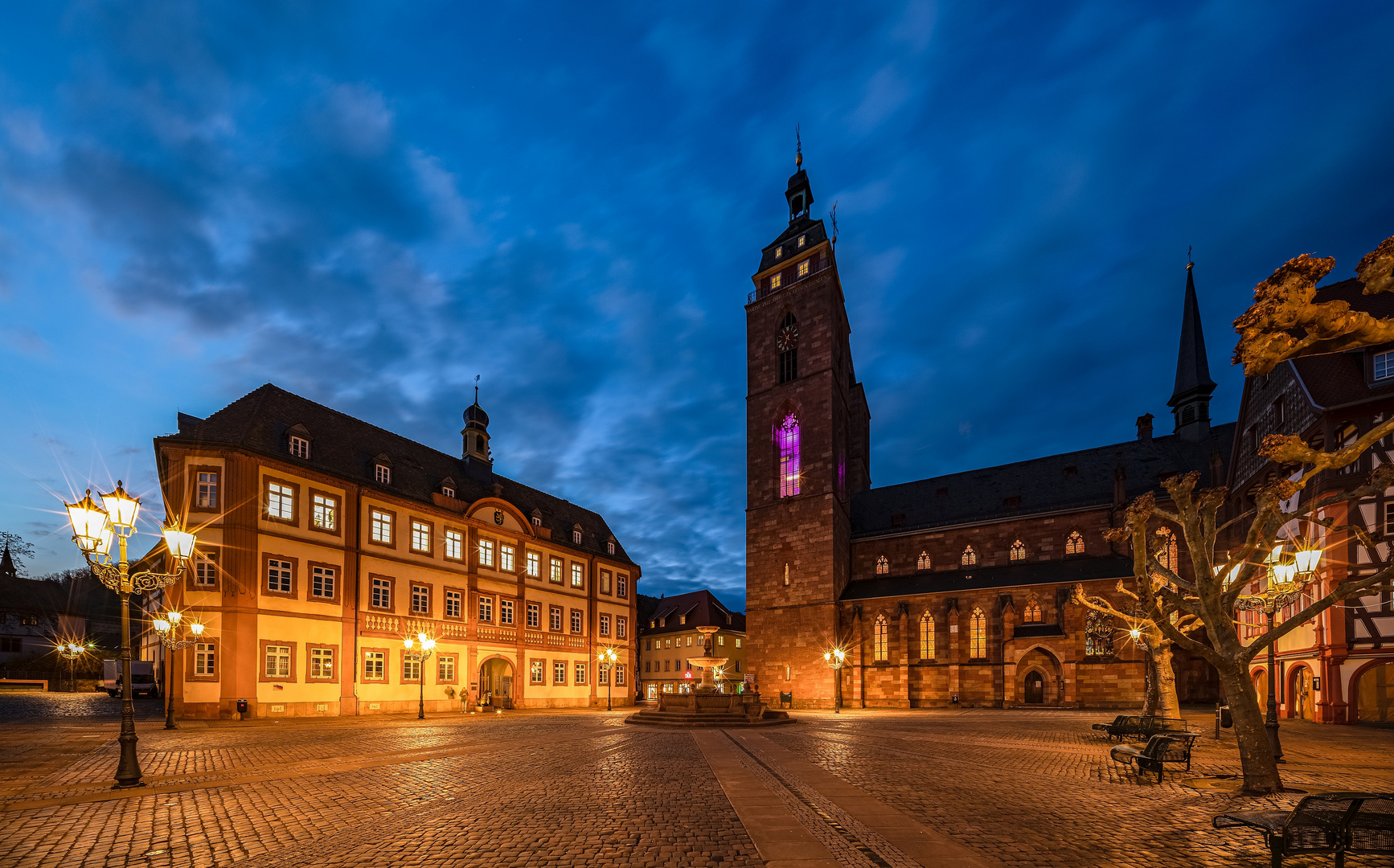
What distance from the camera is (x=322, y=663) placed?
3206cm

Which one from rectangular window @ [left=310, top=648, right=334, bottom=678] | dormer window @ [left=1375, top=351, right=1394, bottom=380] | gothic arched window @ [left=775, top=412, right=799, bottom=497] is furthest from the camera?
gothic arched window @ [left=775, top=412, right=799, bottom=497]

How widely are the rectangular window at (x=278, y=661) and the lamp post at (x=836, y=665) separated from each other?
32421 mm

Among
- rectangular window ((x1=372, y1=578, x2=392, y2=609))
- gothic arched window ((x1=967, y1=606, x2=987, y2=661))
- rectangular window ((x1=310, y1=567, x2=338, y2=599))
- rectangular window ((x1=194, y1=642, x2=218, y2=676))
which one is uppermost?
rectangular window ((x1=310, y1=567, x2=338, y2=599))

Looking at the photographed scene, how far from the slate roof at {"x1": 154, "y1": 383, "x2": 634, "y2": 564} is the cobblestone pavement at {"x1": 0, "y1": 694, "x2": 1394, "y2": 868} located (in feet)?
43.6

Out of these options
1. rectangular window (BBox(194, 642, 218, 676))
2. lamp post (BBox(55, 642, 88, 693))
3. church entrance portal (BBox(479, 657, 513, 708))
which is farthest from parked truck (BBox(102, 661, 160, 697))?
church entrance portal (BBox(479, 657, 513, 708))

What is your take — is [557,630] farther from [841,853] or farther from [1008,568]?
[841,853]

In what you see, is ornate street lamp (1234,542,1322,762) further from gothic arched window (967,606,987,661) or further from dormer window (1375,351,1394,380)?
gothic arched window (967,606,987,661)

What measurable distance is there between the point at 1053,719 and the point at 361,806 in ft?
103

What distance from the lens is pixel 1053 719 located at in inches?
1272

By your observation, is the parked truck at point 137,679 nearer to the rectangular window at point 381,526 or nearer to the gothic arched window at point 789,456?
the rectangular window at point 381,526

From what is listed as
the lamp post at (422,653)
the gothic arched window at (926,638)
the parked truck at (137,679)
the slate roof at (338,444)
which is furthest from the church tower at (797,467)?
the parked truck at (137,679)

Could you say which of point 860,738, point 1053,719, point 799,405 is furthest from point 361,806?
point 799,405

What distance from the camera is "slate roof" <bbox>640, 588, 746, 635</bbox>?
7269 centimetres

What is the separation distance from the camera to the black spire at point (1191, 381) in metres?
50.6
